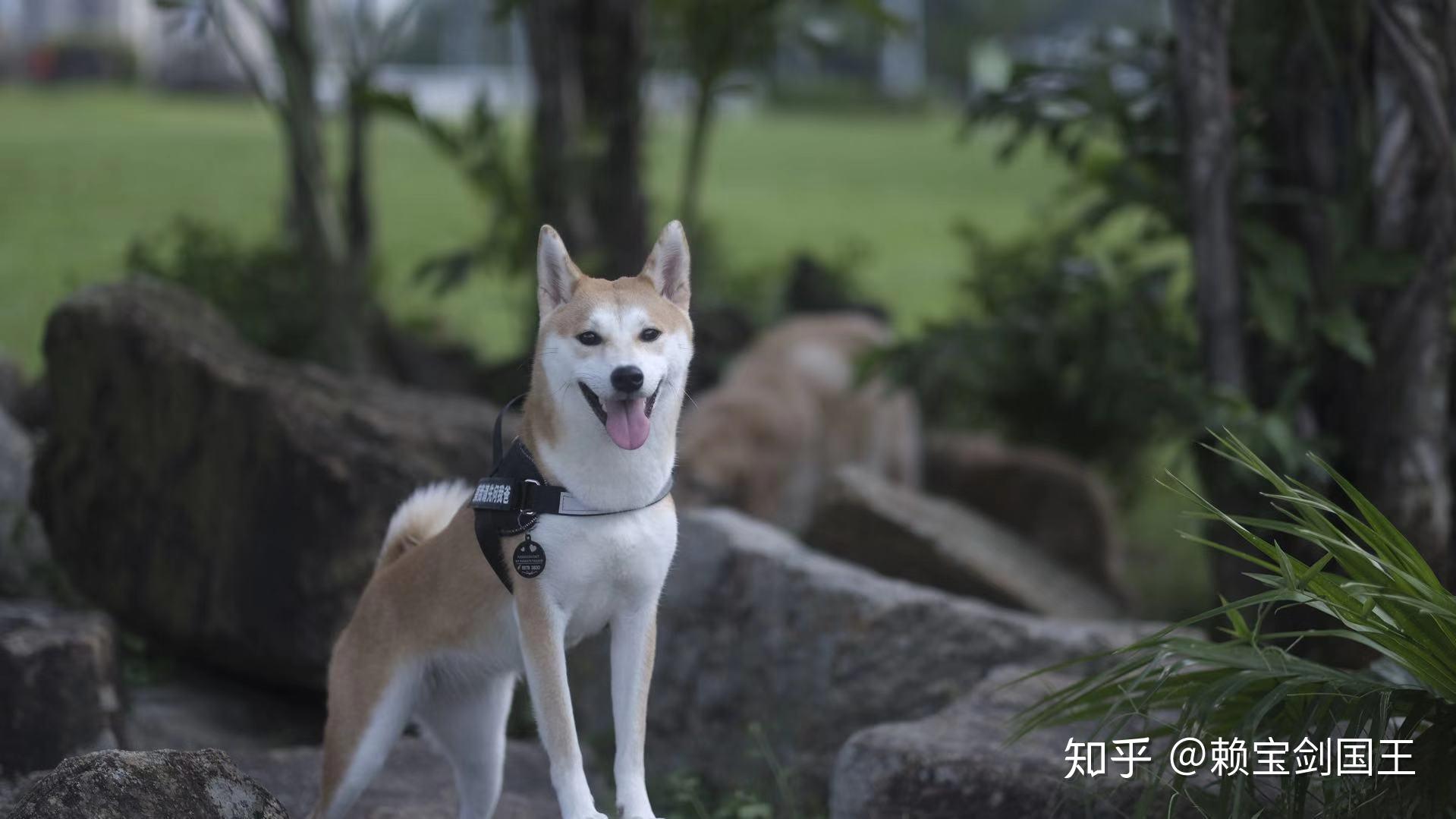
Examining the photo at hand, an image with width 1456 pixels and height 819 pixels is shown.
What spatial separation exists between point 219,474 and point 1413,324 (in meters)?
3.78

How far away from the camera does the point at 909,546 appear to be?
584cm

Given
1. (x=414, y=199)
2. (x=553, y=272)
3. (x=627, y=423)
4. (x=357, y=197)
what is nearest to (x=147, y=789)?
(x=627, y=423)

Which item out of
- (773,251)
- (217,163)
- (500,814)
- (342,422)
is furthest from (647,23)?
(217,163)

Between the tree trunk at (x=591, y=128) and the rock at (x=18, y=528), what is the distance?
8.57 feet

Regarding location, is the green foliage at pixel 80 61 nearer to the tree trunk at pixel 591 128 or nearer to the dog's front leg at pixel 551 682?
the tree trunk at pixel 591 128

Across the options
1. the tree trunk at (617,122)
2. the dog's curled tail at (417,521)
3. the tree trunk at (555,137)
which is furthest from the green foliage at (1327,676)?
the tree trunk at (617,122)

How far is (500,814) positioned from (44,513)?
7.88 feet

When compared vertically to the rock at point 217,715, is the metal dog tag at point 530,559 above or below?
above

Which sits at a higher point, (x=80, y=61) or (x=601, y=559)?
(x=80, y=61)

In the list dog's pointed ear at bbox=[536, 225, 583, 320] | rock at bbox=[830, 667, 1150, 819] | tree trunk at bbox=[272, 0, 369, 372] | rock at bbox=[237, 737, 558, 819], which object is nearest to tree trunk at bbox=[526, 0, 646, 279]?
tree trunk at bbox=[272, 0, 369, 372]

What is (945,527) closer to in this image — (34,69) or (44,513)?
(44,513)

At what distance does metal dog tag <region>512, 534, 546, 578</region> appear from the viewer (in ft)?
9.62

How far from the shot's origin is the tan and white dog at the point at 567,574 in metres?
2.88

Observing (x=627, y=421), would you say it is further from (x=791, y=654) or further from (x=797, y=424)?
(x=797, y=424)
